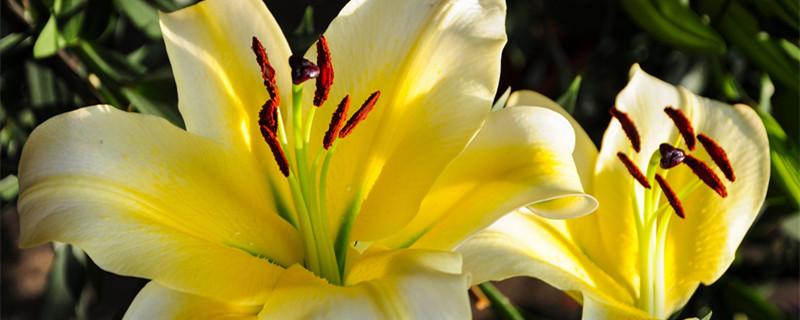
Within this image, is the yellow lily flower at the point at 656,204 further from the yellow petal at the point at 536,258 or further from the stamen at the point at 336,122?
the stamen at the point at 336,122

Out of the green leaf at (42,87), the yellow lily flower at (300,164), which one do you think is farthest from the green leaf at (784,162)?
the green leaf at (42,87)

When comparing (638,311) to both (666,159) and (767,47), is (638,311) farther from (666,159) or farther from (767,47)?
(767,47)

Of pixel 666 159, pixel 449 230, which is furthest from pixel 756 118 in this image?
pixel 449 230

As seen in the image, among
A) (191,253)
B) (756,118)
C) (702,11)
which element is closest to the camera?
(191,253)

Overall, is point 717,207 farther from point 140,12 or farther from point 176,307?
point 140,12

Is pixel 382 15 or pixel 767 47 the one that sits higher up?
pixel 382 15

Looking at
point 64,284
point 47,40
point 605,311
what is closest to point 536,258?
point 605,311

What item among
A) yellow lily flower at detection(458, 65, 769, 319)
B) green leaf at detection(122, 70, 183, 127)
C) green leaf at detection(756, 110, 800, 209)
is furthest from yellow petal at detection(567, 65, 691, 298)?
green leaf at detection(122, 70, 183, 127)
